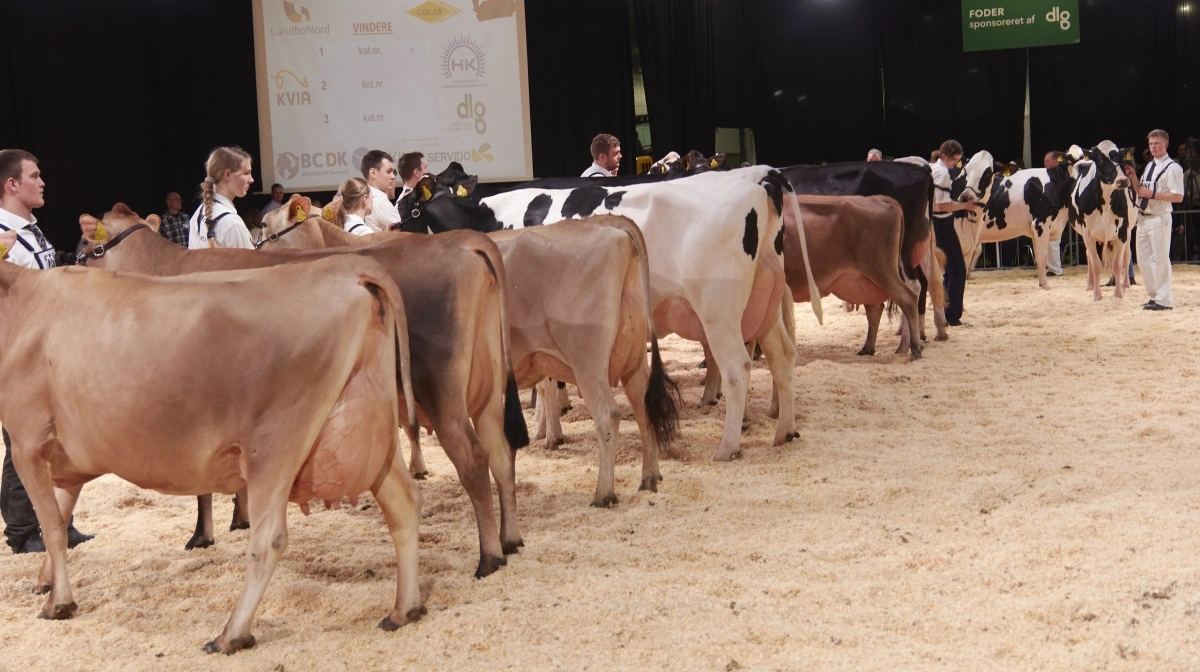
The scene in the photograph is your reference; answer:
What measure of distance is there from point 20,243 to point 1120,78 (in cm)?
1738

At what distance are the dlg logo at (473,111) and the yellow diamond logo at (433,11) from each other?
34.6 inches

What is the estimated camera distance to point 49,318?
3.31m

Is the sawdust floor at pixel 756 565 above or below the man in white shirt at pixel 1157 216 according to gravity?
below

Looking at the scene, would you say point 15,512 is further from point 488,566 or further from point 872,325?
point 872,325

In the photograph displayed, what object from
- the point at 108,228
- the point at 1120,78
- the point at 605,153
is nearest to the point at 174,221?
the point at 605,153

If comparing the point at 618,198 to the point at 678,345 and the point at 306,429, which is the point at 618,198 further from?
the point at 678,345

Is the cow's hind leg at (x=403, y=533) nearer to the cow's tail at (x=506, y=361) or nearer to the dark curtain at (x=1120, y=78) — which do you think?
the cow's tail at (x=506, y=361)

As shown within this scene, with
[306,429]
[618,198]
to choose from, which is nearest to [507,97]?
[618,198]

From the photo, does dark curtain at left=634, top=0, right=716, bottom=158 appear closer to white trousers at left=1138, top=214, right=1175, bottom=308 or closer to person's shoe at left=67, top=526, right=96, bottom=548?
white trousers at left=1138, top=214, right=1175, bottom=308

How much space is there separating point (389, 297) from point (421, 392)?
0.57 m

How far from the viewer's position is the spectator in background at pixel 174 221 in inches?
437

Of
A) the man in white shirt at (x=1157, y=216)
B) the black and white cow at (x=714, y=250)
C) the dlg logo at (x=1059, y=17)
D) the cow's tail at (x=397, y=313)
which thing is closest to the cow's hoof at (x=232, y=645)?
the cow's tail at (x=397, y=313)

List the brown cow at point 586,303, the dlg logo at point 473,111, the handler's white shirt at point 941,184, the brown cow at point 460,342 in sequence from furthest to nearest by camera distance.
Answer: the dlg logo at point 473,111
the handler's white shirt at point 941,184
the brown cow at point 586,303
the brown cow at point 460,342

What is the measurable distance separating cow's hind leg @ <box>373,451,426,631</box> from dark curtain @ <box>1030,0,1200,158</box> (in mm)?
16700
